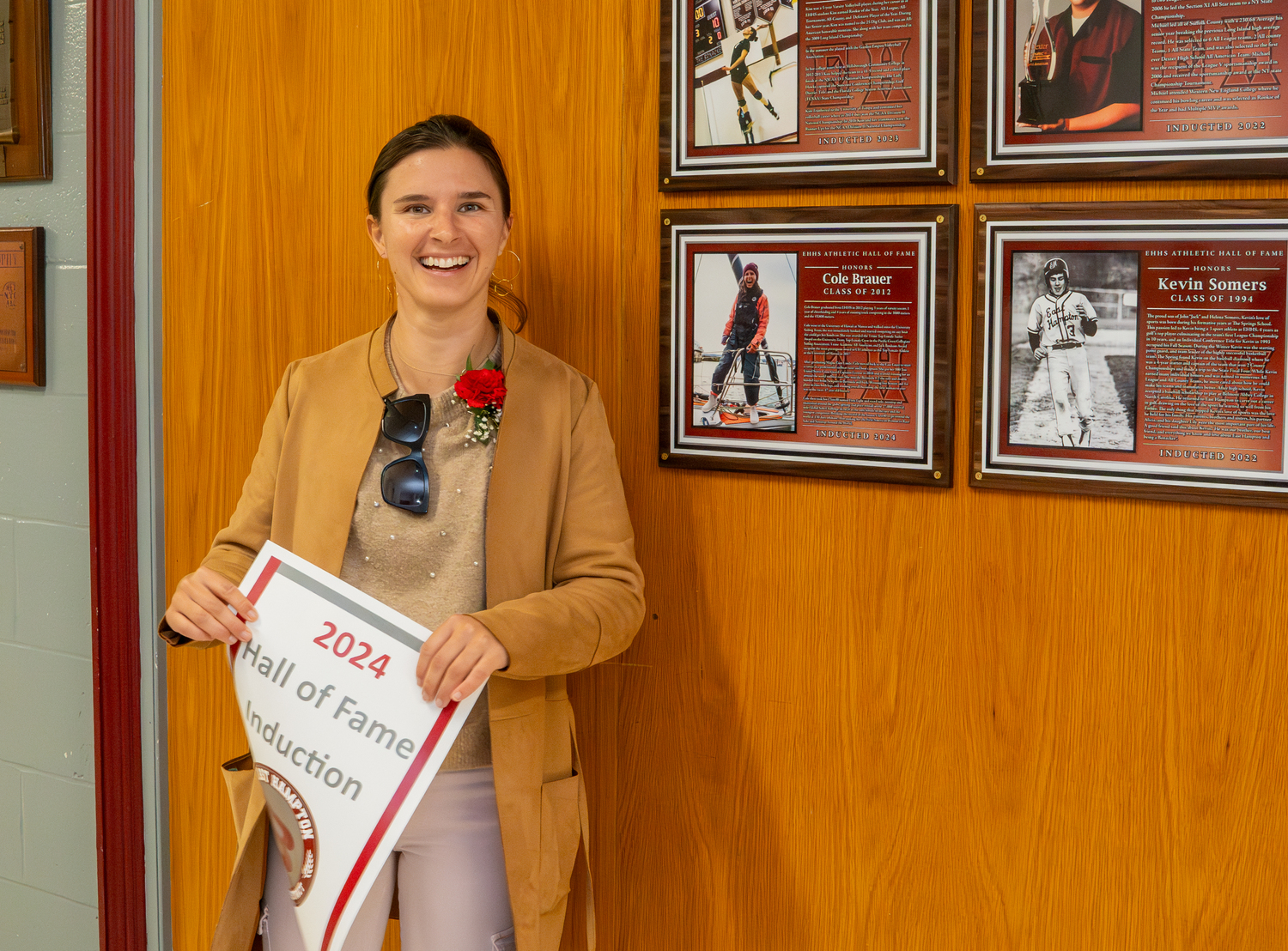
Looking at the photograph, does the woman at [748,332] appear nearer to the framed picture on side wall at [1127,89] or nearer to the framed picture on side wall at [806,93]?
the framed picture on side wall at [806,93]

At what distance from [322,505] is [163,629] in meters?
0.29

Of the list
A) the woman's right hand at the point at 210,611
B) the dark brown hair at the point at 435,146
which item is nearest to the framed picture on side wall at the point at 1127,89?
the dark brown hair at the point at 435,146

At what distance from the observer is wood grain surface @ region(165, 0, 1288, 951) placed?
5.24 feet

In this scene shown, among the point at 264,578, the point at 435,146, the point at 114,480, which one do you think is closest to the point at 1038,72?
the point at 435,146

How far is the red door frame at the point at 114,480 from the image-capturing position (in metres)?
2.24

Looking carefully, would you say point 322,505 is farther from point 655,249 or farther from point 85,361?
point 85,361

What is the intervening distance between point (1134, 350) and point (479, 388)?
92 centimetres

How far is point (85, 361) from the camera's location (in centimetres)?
233

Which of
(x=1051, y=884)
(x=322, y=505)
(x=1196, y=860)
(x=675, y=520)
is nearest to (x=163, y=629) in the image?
(x=322, y=505)

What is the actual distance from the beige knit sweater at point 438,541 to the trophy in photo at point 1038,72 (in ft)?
2.96

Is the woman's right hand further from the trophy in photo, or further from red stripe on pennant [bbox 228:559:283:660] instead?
the trophy in photo

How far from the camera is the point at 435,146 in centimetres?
165

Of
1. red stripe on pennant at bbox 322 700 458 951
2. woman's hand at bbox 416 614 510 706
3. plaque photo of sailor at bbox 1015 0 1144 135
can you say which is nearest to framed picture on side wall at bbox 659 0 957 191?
plaque photo of sailor at bbox 1015 0 1144 135

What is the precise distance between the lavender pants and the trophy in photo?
47.9 inches
